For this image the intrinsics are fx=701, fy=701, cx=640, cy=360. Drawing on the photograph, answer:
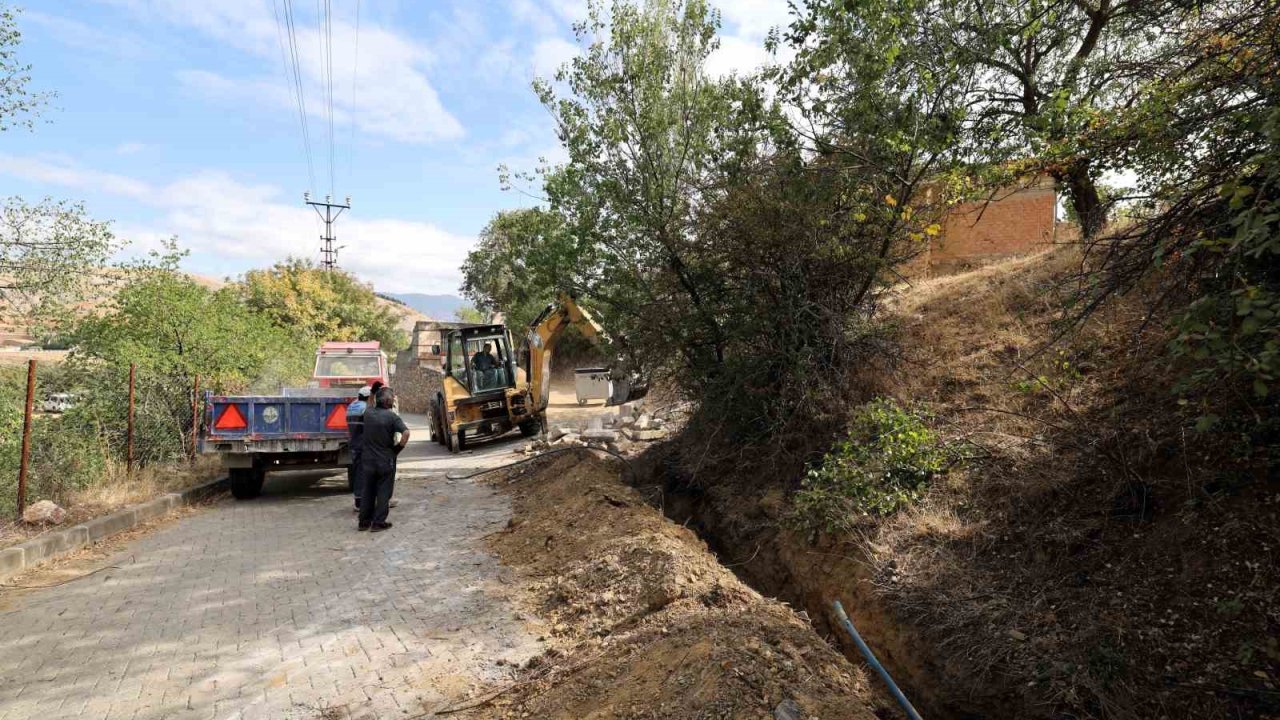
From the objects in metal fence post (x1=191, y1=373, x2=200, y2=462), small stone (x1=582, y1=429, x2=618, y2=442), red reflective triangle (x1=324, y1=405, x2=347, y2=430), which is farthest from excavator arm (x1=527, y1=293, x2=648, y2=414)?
metal fence post (x1=191, y1=373, x2=200, y2=462)

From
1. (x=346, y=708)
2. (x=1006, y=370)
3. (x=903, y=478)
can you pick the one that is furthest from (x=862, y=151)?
(x=346, y=708)

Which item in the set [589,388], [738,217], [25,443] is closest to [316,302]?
[589,388]

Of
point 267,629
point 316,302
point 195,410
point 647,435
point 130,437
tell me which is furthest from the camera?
point 316,302

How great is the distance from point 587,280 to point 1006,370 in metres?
6.09

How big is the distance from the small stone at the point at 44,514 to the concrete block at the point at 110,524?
0.30 m

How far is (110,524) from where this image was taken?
8258mm

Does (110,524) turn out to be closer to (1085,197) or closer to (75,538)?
(75,538)

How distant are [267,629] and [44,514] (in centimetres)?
448

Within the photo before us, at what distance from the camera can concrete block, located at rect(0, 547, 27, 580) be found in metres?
6.64

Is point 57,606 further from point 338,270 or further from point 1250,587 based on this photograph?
point 338,270

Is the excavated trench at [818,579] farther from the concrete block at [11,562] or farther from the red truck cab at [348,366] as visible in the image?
the red truck cab at [348,366]

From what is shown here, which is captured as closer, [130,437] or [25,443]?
[25,443]

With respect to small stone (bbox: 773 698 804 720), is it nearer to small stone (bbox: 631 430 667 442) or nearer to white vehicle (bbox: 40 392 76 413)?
small stone (bbox: 631 430 667 442)

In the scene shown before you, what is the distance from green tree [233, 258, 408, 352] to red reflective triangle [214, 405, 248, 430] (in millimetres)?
24098
